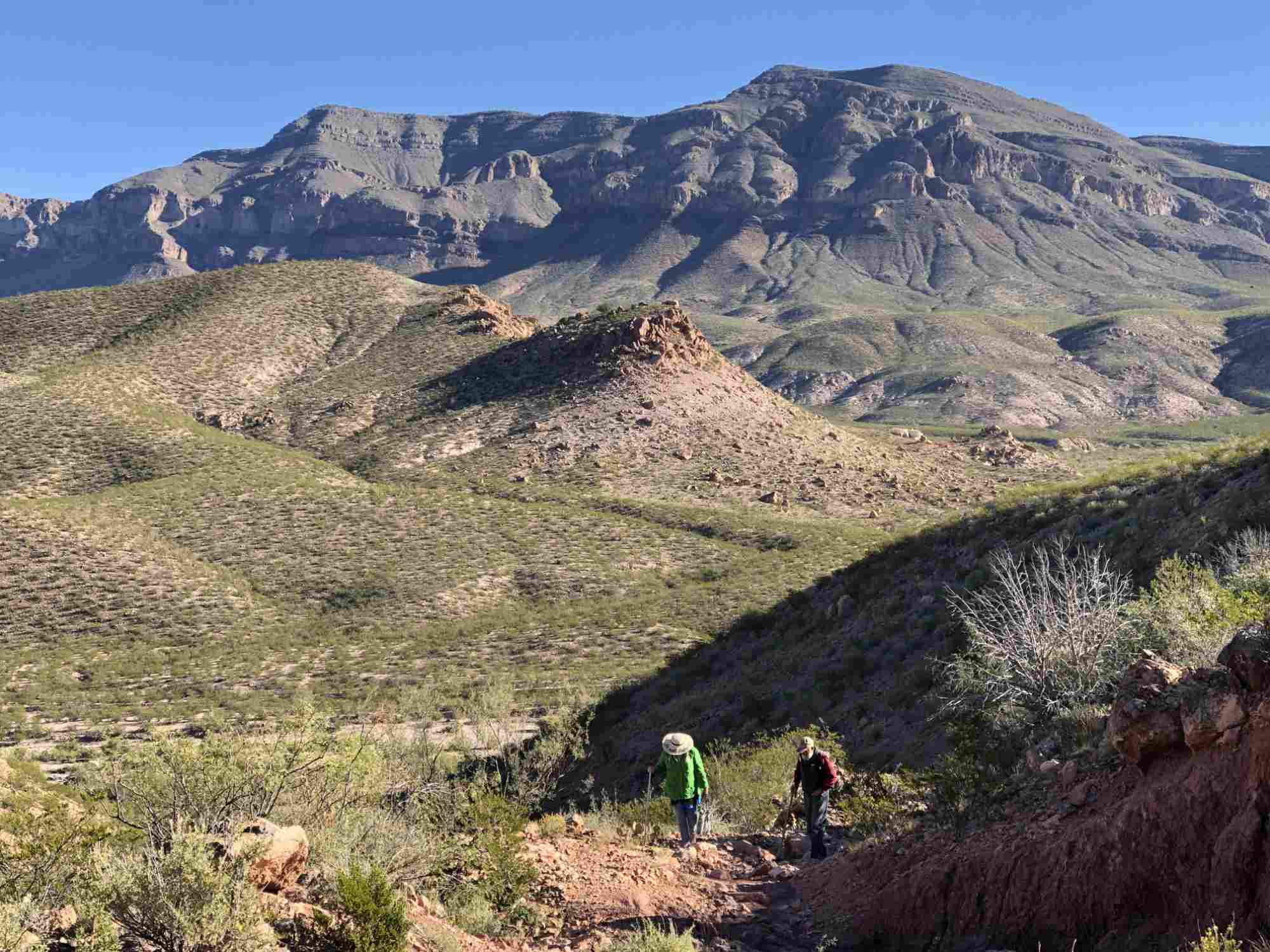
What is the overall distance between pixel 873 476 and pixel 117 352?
43827mm

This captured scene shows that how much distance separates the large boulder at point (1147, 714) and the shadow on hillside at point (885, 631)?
19.4ft

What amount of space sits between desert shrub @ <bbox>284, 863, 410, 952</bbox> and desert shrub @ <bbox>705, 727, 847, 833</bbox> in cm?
630

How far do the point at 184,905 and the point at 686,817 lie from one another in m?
5.71

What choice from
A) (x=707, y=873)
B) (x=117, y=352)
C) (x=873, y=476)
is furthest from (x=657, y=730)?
(x=117, y=352)

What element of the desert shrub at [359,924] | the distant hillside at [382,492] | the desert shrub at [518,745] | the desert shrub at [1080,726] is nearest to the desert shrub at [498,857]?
the desert shrub at [359,924]

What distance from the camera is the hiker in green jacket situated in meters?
10.3

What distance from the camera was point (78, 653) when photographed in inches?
1051

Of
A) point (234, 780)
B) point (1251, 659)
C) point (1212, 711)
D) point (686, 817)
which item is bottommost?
point (686, 817)

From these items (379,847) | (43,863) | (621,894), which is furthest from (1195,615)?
(43,863)

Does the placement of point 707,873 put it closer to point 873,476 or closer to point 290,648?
point 290,648

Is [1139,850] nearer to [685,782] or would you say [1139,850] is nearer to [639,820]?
[685,782]

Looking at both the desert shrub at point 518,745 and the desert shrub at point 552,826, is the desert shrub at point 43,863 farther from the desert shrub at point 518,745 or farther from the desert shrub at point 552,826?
the desert shrub at point 518,745

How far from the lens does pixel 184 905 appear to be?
5859 mm

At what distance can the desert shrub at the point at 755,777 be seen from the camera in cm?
1199
